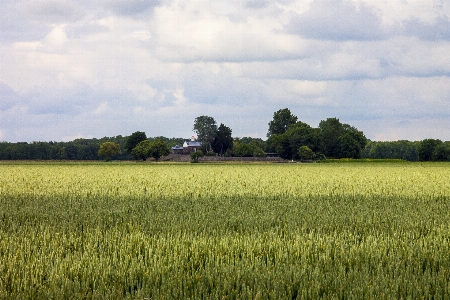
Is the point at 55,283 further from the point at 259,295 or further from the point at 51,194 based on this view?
the point at 51,194

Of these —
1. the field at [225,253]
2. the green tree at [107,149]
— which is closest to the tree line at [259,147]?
the green tree at [107,149]

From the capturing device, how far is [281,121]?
167 m

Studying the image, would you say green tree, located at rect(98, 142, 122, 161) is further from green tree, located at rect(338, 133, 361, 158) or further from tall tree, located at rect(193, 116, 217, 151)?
green tree, located at rect(338, 133, 361, 158)

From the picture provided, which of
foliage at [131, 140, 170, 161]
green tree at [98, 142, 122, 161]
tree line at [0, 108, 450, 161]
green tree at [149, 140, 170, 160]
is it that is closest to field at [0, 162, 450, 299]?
tree line at [0, 108, 450, 161]

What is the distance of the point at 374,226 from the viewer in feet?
42.6

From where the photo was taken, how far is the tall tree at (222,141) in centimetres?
15862

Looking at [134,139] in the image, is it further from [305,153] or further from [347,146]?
[347,146]

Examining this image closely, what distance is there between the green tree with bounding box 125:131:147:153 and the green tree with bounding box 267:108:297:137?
1740 inches

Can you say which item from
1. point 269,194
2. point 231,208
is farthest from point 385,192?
point 231,208

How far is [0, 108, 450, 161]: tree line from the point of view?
449 ft

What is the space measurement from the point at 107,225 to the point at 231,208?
14.3 ft

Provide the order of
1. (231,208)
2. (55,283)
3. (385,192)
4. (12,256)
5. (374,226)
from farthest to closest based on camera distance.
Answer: (385,192)
(231,208)
(374,226)
(12,256)
(55,283)

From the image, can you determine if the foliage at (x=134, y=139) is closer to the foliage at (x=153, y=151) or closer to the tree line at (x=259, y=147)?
the tree line at (x=259, y=147)

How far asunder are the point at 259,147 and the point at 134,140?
3892cm
